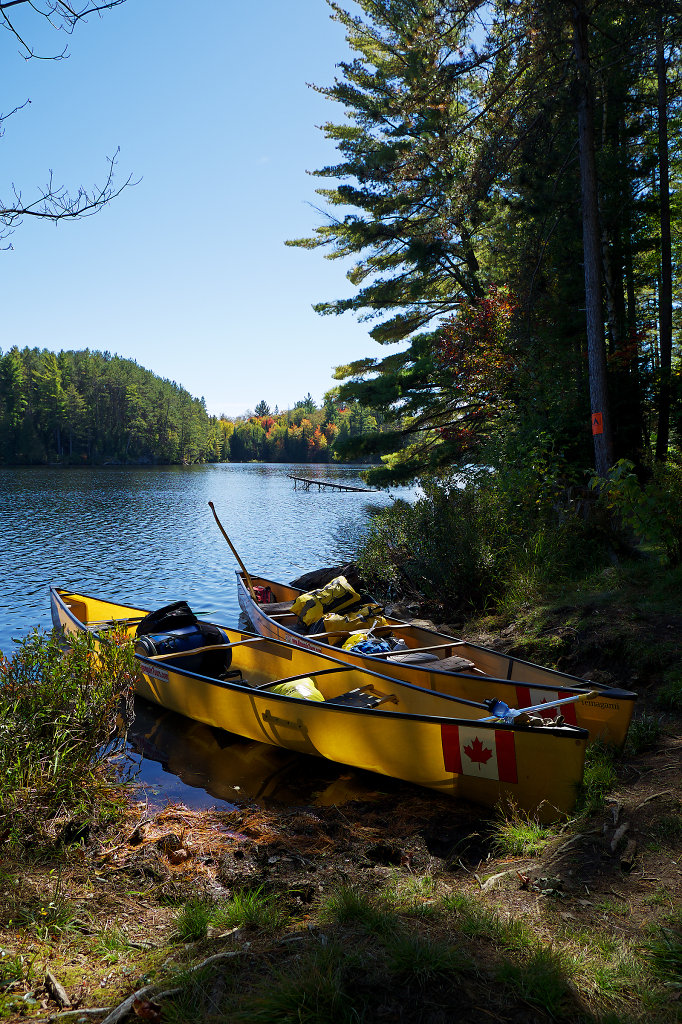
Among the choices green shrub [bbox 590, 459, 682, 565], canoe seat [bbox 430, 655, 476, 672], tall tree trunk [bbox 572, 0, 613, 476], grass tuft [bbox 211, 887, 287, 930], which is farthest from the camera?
tall tree trunk [bbox 572, 0, 613, 476]

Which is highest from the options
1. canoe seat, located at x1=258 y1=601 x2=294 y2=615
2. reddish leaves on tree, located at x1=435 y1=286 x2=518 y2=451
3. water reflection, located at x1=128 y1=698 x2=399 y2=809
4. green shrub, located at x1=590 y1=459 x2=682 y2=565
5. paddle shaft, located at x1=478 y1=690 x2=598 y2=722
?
reddish leaves on tree, located at x1=435 y1=286 x2=518 y2=451

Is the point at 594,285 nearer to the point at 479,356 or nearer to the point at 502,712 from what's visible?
the point at 479,356

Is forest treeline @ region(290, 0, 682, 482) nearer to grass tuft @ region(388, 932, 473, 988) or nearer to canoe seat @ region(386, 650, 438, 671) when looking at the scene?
canoe seat @ region(386, 650, 438, 671)

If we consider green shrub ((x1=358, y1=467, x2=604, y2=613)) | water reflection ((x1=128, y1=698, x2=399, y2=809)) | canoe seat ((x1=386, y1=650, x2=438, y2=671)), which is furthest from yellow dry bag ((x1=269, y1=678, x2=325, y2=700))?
green shrub ((x1=358, y1=467, x2=604, y2=613))

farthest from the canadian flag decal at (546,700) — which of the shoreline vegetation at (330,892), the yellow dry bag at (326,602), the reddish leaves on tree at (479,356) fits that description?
the reddish leaves on tree at (479,356)

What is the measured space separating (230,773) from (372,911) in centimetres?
348

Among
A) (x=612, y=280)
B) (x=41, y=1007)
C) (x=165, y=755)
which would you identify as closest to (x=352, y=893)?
(x=41, y=1007)

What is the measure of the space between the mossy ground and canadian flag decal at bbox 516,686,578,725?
0.51 meters

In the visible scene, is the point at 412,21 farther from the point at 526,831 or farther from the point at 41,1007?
the point at 41,1007

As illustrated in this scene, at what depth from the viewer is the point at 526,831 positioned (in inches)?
161

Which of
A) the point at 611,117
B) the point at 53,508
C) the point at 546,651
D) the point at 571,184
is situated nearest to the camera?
the point at 546,651

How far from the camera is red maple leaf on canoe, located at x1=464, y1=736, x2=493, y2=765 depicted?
4.57 meters

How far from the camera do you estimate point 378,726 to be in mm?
5121

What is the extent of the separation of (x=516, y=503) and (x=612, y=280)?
24.0 feet
